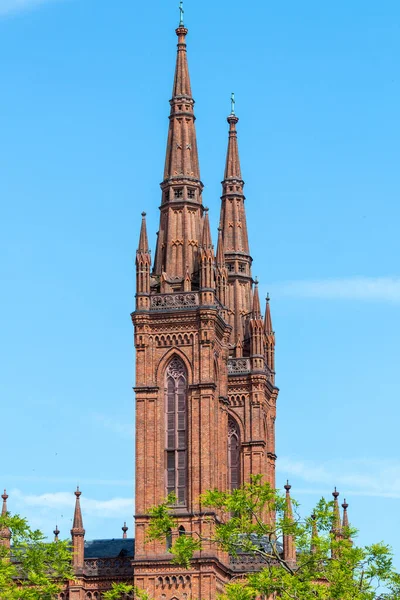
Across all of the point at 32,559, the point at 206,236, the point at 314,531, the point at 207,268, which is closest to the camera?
the point at 314,531

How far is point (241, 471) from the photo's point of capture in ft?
354

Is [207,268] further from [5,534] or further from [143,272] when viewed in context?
[5,534]

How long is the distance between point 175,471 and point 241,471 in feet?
47.4

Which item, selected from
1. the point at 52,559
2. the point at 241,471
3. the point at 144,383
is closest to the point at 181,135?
the point at 144,383

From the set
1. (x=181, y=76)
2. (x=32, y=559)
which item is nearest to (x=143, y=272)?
(x=181, y=76)

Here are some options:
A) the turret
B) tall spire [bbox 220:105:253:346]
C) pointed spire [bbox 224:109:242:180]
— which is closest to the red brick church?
the turret

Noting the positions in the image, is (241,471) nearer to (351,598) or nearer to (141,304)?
(141,304)

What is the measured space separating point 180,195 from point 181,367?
1022 cm

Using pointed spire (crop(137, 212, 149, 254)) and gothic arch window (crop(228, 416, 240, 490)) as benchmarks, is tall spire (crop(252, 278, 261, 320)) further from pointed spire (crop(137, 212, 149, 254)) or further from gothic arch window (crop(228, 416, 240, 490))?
pointed spire (crop(137, 212, 149, 254))

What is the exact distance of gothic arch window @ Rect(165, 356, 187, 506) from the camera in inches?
3686

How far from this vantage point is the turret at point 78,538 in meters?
92.6

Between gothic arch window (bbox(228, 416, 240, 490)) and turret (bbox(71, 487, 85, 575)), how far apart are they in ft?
54.4

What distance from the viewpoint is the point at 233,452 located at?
357 feet

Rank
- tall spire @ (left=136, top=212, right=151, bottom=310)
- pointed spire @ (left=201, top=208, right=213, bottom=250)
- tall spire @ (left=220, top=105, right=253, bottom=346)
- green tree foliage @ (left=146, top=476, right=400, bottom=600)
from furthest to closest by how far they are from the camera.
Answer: tall spire @ (left=220, top=105, right=253, bottom=346), pointed spire @ (left=201, top=208, right=213, bottom=250), tall spire @ (left=136, top=212, right=151, bottom=310), green tree foliage @ (left=146, top=476, right=400, bottom=600)
